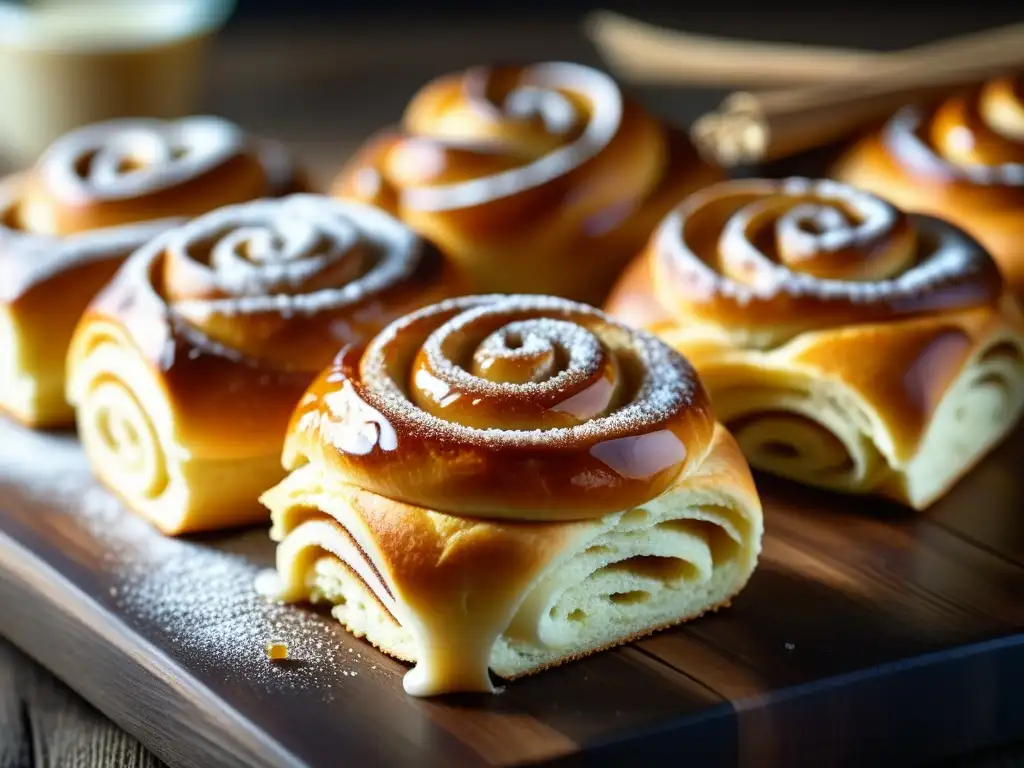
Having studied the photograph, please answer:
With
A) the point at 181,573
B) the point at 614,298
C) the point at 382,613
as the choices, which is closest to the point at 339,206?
the point at 614,298

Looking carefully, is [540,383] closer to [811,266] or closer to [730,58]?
[811,266]

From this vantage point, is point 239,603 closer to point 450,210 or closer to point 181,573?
point 181,573

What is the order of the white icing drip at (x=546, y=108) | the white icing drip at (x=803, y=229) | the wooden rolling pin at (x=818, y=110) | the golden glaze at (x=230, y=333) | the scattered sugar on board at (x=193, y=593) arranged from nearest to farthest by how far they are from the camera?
the scattered sugar on board at (x=193, y=593), the golden glaze at (x=230, y=333), the white icing drip at (x=803, y=229), the white icing drip at (x=546, y=108), the wooden rolling pin at (x=818, y=110)

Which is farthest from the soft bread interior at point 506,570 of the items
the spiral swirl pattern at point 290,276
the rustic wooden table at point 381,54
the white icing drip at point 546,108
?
the rustic wooden table at point 381,54

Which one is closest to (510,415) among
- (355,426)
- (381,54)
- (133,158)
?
(355,426)

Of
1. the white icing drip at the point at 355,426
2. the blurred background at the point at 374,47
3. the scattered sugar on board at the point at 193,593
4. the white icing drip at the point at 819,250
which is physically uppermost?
the white icing drip at the point at 355,426

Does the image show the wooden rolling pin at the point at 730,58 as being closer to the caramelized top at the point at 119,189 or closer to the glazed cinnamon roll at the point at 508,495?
the caramelized top at the point at 119,189

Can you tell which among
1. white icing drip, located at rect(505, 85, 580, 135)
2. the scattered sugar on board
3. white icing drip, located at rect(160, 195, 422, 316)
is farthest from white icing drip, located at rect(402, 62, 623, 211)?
the scattered sugar on board

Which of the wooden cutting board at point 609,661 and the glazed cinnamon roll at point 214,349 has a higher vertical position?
the glazed cinnamon roll at point 214,349
